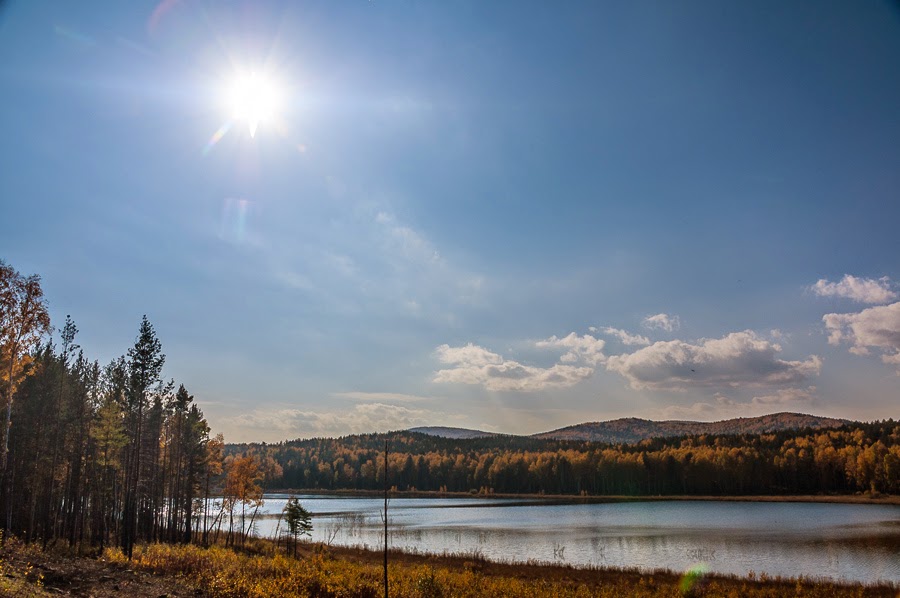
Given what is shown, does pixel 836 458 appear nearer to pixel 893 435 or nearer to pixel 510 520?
pixel 893 435

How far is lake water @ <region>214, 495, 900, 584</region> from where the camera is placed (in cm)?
4341

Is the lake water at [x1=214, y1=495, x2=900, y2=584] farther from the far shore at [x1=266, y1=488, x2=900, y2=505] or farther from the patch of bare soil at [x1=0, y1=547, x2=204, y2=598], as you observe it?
→ the patch of bare soil at [x1=0, y1=547, x2=204, y2=598]

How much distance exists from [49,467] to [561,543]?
151 feet

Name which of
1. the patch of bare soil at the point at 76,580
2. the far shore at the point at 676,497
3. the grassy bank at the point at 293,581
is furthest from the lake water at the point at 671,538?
the patch of bare soil at the point at 76,580

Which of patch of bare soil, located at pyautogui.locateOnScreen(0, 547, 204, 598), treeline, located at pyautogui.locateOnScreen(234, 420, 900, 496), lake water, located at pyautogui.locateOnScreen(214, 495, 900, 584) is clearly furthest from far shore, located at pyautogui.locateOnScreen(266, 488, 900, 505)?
patch of bare soil, located at pyautogui.locateOnScreen(0, 547, 204, 598)

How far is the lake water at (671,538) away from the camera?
43.4 m

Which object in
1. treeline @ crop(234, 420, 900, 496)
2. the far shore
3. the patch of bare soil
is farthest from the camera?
treeline @ crop(234, 420, 900, 496)

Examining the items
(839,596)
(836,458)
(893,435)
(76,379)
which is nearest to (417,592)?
(839,596)

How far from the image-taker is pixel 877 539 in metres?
53.4

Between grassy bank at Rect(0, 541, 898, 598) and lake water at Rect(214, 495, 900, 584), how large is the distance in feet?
21.0

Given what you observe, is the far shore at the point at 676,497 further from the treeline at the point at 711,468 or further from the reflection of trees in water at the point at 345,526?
the reflection of trees in water at the point at 345,526

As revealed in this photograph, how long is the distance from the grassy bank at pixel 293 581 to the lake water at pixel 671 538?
21.0ft

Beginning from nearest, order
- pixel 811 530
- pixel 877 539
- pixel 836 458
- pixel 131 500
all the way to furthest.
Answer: pixel 131 500
pixel 877 539
pixel 811 530
pixel 836 458

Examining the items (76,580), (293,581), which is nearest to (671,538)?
(293,581)
